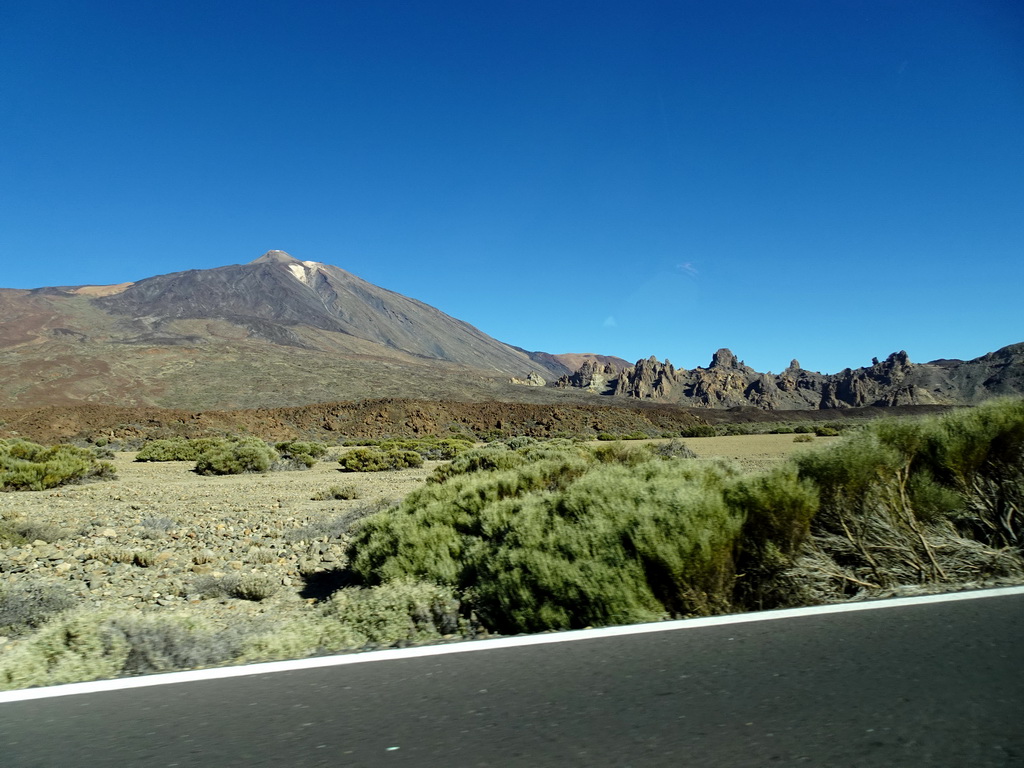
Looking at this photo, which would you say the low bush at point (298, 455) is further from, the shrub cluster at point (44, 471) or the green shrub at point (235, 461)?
the shrub cluster at point (44, 471)

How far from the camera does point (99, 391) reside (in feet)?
230

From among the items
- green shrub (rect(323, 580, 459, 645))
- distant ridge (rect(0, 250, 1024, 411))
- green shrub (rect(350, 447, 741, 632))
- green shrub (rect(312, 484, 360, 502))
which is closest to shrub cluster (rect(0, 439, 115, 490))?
green shrub (rect(312, 484, 360, 502))

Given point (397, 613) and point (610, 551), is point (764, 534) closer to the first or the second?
point (610, 551)

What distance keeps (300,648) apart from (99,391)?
258ft

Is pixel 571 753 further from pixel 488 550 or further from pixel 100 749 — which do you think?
pixel 488 550

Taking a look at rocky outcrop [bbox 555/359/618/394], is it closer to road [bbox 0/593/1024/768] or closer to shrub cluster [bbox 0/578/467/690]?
shrub cluster [bbox 0/578/467/690]

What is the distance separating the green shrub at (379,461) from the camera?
24984 mm

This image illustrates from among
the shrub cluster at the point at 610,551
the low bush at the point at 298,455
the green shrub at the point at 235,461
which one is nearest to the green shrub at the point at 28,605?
the shrub cluster at the point at 610,551

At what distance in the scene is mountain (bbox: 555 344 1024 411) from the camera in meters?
98.1

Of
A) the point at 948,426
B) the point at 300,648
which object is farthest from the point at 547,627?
the point at 948,426

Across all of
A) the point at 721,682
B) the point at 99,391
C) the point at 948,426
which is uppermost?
the point at 99,391

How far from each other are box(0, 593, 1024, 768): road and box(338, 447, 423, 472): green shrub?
71.2ft

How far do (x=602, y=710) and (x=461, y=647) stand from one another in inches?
48.0

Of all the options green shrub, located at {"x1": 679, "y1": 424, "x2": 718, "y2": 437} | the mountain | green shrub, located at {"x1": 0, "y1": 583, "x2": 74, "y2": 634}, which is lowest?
green shrub, located at {"x1": 0, "y1": 583, "x2": 74, "y2": 634}
